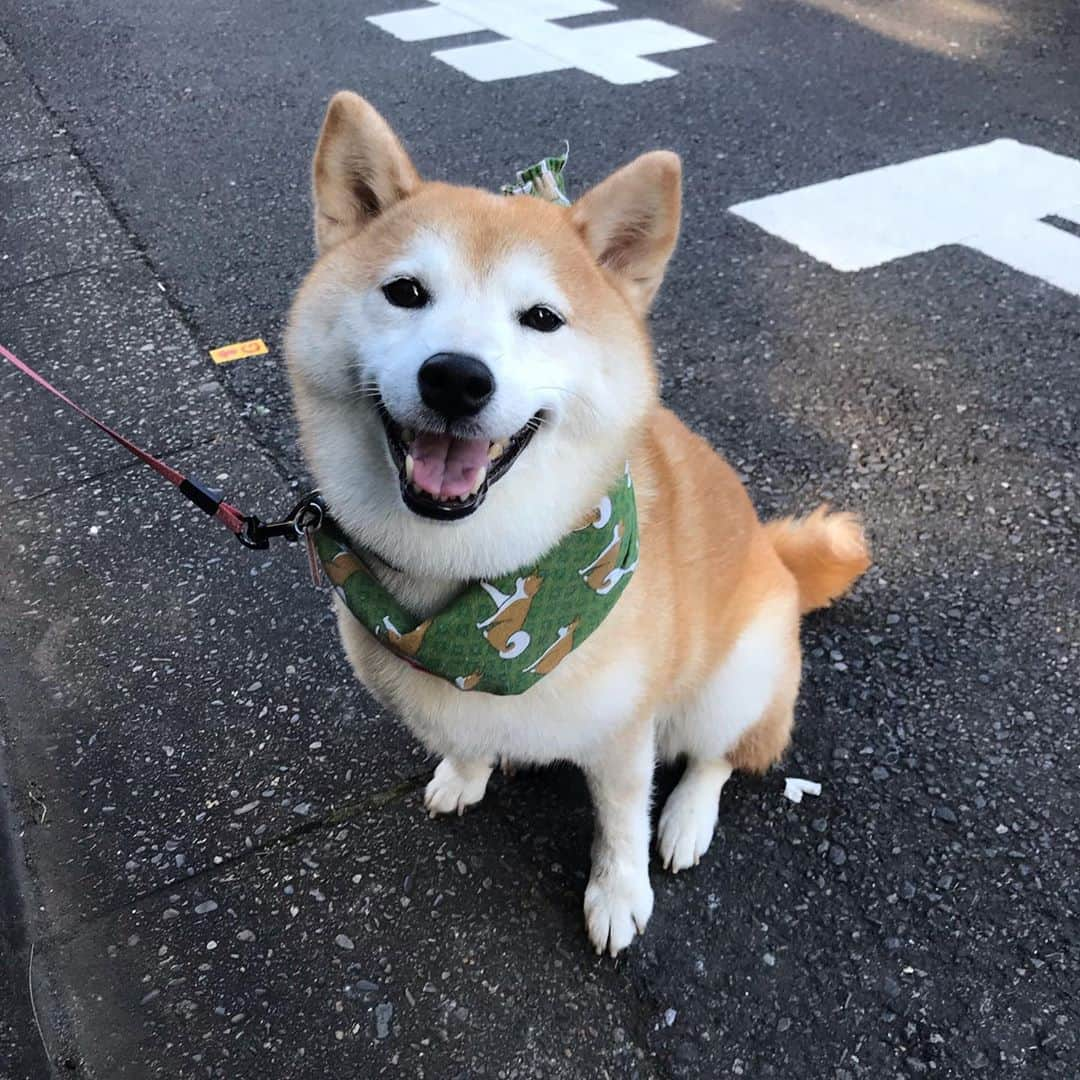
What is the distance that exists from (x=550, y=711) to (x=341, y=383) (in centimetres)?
64

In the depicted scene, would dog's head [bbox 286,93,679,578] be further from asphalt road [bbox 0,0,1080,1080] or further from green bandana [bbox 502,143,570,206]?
asphalt road [bbox 0,0,1080,1080]

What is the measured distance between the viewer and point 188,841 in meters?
2.11

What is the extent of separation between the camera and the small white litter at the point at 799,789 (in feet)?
7.06

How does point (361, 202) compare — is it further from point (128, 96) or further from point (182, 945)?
point (128, 96)

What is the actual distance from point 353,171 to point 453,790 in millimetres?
1239

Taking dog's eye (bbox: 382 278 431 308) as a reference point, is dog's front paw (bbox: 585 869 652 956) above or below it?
below

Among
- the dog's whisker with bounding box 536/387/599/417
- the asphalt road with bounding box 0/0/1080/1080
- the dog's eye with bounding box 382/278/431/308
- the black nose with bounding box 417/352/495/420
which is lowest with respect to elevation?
the asphalt road with bounding box 0/0/1080/1080

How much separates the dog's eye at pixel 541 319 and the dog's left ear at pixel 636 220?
0.64 ft

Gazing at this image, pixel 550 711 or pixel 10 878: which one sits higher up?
pixel 550 711

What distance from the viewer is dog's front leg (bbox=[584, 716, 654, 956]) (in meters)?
1.83

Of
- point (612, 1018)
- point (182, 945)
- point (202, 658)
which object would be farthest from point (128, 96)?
point (612, 1018)

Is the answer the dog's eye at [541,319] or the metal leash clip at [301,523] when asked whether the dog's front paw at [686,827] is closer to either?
the metal leash clip at [301,523]

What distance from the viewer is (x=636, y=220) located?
165 centimetres

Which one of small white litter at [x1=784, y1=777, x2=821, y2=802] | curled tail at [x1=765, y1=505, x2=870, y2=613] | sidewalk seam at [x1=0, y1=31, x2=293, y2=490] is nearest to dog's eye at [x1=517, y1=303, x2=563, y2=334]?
curled tail at [x1=765, y1=505, x2=870, y2=613]
